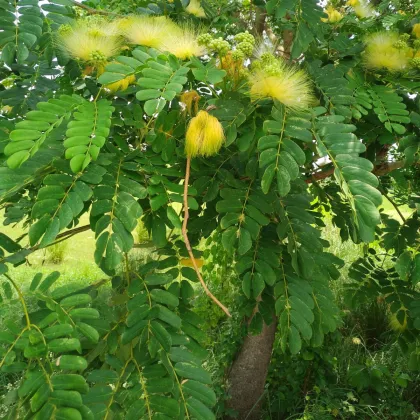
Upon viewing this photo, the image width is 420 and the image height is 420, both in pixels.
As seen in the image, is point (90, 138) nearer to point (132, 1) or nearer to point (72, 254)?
point (132, 1)

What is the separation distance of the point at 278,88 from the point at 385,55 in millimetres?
375

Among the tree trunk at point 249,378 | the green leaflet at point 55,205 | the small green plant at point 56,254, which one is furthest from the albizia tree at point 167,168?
the small green plant at point 56,254

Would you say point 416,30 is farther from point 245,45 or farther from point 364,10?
point 245,45

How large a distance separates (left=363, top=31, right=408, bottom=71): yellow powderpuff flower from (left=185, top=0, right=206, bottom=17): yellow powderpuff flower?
1.43 feet

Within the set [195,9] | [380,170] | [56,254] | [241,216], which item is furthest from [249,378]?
[56,254]

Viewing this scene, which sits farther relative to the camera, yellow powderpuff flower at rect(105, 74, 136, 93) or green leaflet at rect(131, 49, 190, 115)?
yellow powderpuff flower at rect(105, 74, 136, 93)

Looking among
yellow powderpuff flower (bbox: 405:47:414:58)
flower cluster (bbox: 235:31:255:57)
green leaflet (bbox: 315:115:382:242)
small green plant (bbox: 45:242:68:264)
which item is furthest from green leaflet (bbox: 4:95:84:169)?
small green plant (bbox: 45:242:68:264)

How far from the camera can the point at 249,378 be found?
2031 millimetres

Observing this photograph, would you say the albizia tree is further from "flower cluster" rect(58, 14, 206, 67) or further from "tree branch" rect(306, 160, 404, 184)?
"tree branch" rect(306, 160, 404, 184)

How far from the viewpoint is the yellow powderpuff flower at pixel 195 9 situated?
137 cm

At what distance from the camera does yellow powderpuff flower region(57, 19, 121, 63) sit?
3.11 feet

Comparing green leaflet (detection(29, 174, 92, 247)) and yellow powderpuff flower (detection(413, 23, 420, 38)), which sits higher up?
yellow powderpuff flower (detection(413, 23, 420, 38))

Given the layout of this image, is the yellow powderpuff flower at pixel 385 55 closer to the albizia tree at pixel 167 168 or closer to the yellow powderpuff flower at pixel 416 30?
the albizia tree at pixel 167 168

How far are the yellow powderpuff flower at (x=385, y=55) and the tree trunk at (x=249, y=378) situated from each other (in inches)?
45.1
